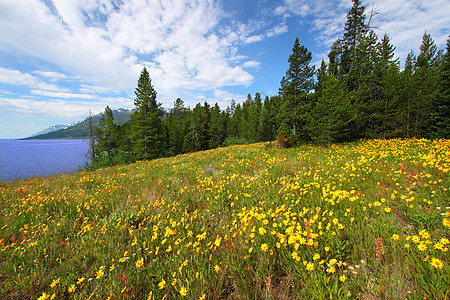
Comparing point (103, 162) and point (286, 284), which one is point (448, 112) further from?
point (103, 162)

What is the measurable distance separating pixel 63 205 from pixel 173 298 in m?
4.92

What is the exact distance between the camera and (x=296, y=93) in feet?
52.7

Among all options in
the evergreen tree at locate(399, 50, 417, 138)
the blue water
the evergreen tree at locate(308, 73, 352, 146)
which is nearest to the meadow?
the evergreen tree at locate(308, 73, 352, 146)

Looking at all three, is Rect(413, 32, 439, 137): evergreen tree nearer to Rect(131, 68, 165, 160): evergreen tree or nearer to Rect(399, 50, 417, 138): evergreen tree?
Rect(399, 50, 417, 138): evergreen tree

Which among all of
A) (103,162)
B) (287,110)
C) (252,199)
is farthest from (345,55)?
(103,162)

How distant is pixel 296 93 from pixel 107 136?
32085mm

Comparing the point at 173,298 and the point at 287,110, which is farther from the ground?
the point at 287,110

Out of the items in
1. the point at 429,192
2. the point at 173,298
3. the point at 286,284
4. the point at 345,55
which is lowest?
the point at 173,298

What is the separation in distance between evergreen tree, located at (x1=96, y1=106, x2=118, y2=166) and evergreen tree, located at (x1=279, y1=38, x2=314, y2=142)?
2899 centimetres

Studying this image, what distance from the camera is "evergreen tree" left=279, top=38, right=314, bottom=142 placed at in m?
15.3

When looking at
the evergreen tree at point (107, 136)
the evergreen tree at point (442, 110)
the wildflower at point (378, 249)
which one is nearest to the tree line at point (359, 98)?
the evergreen tree at point (442, 110)

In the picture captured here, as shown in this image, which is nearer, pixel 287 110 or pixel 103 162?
pixel 287 110

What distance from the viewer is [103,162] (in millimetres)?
27516

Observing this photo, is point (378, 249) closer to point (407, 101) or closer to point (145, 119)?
point (407, 101)
